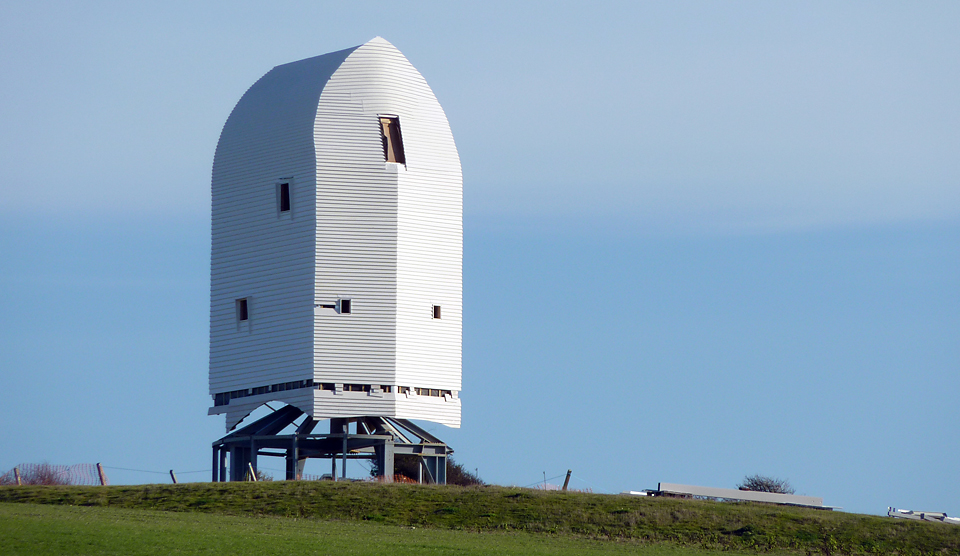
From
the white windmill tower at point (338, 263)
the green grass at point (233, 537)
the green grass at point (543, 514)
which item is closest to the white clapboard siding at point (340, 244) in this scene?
the white windmill tower at point (338, 263)

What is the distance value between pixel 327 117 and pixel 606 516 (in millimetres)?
17362

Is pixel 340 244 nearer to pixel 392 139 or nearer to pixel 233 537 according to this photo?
pixel 392 139

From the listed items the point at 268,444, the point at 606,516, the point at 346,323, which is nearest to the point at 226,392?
the point at 268,444

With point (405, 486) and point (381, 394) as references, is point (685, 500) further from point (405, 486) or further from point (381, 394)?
point (381, 394)

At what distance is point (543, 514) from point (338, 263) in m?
12.9

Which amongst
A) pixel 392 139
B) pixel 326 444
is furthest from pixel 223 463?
pixel 392 139

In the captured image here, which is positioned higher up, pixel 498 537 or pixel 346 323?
pixel 346 323

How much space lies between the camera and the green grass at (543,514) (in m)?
35.9

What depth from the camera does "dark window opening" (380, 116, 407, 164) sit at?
159ft

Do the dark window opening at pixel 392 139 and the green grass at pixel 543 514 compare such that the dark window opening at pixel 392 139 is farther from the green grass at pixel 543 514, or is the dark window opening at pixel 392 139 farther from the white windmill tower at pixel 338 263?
the green grass at pixel 543 514

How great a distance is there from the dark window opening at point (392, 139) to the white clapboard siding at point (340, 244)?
26 centimetres

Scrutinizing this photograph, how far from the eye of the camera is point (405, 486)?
41.2m

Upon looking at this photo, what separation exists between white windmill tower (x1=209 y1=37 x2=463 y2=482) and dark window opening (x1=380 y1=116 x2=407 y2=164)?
47mm

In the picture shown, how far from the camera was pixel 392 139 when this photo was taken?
160 feet
